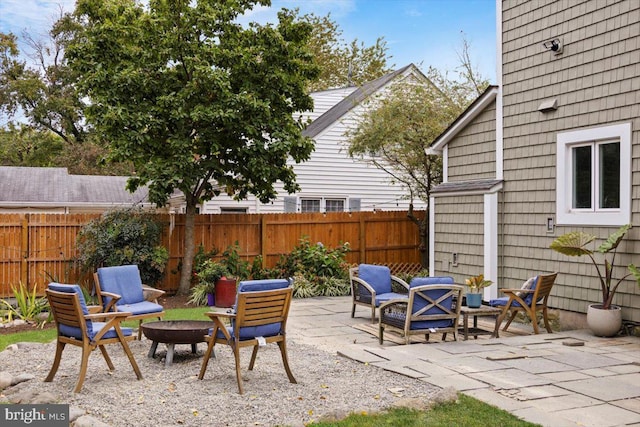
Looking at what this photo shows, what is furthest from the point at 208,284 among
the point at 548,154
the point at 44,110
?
the point at 44,110

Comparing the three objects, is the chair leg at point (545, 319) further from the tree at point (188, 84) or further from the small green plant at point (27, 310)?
the small green plant at point (27, 310)

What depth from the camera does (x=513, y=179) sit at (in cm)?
1027

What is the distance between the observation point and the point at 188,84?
11969mm

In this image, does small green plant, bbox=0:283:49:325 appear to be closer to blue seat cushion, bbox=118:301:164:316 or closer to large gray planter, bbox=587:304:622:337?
blue seat cushion, bbox=118:301:164:316

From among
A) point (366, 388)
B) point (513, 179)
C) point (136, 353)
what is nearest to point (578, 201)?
point (513, 179)

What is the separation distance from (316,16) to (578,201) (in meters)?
28.6

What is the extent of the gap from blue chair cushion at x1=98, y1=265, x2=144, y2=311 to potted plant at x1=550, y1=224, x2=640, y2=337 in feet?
18.9

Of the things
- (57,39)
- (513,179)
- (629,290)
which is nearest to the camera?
(629,290)

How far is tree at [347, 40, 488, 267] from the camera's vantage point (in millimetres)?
14867

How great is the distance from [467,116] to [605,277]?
3900mm

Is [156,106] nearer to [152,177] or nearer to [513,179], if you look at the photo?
[152,177]

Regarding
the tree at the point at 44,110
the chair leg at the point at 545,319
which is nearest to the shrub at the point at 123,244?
the chair leg at the point at 545,319

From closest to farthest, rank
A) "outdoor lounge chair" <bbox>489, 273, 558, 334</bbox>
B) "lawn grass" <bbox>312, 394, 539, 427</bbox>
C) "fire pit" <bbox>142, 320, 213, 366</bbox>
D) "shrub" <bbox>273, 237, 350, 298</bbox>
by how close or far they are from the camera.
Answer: "lawn grass" <bbox>312, 394, 539, 427</bbox> < "fire pit" <bbox>142, 320, 213, 366</bbox> < "outdoor lounge chair" <bbox>489, 273, 558, 334</bbox> < "shrub" <bbox>273, 237, 350, 298</bbox>

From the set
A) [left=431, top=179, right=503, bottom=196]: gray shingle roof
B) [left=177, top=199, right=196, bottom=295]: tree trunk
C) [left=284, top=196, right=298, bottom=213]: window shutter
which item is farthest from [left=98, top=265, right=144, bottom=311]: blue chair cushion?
[left=284, top=196, right=298, bottom=213]: window shutter
